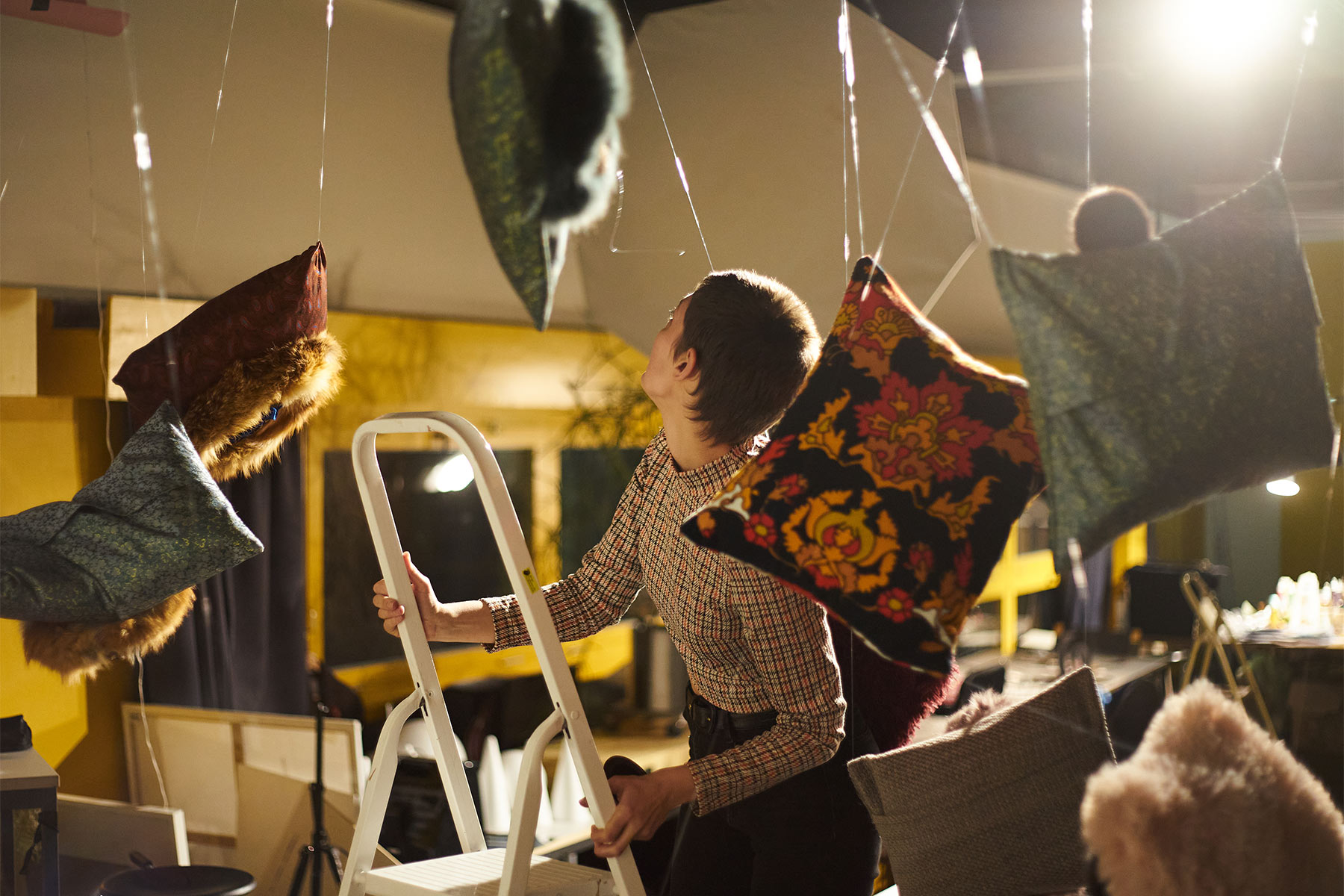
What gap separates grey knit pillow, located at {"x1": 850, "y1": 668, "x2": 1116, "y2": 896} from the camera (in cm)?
118

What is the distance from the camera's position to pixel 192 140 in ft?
6.44

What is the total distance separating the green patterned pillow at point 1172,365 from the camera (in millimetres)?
987

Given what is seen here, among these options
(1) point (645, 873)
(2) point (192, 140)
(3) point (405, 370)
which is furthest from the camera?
(3) point (405, 370)

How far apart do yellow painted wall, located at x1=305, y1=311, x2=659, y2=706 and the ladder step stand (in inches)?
50.4

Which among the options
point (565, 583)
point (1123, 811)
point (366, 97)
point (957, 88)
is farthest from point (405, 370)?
point (1123, 811)

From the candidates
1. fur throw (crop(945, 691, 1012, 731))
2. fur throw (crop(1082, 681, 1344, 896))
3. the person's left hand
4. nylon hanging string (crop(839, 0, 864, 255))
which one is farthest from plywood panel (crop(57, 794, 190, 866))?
nylon hanging string (crop(839, 0, 864, 255))

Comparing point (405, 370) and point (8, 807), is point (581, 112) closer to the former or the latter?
point (8, 807)

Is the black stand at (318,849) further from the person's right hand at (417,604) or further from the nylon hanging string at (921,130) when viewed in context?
the nylon hanging string at (921,130)

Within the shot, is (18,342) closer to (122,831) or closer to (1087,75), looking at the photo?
(122,831)

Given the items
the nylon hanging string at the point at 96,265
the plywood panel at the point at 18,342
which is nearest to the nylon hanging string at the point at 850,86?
the nylon hanging string at the point at 96,265

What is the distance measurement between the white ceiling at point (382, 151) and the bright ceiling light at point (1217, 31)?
0.26 m

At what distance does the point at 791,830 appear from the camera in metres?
1.36

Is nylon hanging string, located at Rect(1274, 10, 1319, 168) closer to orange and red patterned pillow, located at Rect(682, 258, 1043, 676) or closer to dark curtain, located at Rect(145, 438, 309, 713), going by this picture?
orange and red patterned pillow, located at Rect(682, 258, 1043, 676)

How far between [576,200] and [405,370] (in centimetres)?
152
